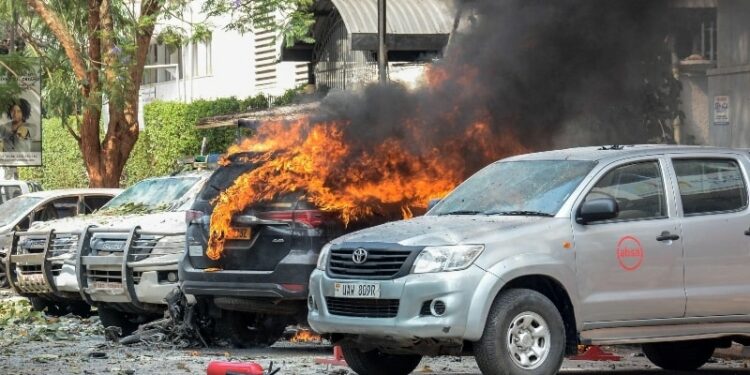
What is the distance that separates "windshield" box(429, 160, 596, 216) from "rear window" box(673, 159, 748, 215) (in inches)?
29.2

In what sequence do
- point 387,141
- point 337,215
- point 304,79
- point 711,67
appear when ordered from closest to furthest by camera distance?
point 337,215 < point 387,141 < point 711,67 < point 304,79

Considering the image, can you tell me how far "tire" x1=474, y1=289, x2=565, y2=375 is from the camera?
32.0 feet

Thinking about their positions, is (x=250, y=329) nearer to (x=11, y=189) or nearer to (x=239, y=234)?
(x=239, y=234)

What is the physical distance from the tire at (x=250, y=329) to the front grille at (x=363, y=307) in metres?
3.40

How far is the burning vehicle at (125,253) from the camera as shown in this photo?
15023 mm

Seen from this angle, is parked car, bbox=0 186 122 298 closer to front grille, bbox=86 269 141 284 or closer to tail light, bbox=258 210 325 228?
front grille, bbox=86 269 141 284

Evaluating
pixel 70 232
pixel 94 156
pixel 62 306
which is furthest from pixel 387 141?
pixel 94 156

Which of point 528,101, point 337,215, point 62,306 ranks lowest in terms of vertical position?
point 62,306

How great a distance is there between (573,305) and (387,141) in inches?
150

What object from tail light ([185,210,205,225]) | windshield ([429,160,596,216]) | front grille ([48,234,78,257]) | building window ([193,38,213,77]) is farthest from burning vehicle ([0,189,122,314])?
building window ([193,38,213,77])

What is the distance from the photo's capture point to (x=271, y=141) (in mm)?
13289

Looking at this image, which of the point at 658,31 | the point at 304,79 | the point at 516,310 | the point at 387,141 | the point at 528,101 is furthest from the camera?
the point at 304,79

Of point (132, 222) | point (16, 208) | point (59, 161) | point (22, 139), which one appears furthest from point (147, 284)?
point (59, 161)

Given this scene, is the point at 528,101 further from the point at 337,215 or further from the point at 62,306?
the point at 62,306
